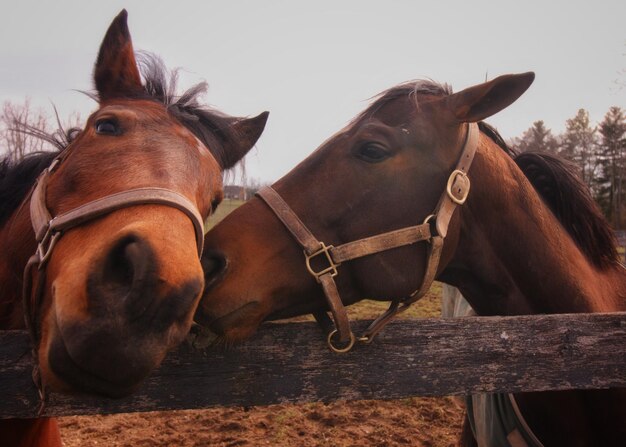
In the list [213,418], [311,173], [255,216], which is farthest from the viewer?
[213,418]

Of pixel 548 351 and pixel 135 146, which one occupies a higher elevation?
pixel 135 146

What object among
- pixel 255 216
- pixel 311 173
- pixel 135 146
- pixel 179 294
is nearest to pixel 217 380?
pixel 179 294

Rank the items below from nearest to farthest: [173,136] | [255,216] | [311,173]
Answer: [173,136], [255,216], [311,173]

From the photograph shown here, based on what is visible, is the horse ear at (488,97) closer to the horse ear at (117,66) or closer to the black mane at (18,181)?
the horse ear at (117,66)

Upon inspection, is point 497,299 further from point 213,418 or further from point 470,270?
point 213,418

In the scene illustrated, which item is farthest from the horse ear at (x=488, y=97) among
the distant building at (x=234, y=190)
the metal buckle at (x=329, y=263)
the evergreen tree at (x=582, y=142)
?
the evergreen tree at (x=582, y=142)

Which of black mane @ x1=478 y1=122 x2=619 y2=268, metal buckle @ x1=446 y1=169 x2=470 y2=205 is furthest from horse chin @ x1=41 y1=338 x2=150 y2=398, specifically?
black mane @ x1=478 y1=122 x2=619 y2=268

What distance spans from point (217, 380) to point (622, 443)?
2.06m

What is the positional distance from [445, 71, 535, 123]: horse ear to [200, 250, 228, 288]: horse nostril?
1.46 m

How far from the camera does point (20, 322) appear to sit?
1883mm

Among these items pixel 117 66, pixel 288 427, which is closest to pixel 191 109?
pixel 117 66

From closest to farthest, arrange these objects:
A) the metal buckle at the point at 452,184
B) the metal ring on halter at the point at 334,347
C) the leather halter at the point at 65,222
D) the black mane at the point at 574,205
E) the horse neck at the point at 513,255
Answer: the leather halter at the point at 65,222 → the metal ring on halter at the point at 334,347 → the metal buckle at the point at 452,184 → the horse neck at the point at 513,255 → the black mane at the point at 574,205

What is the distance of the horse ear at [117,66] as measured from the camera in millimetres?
2170

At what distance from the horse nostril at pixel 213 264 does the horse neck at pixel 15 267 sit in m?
0.75
